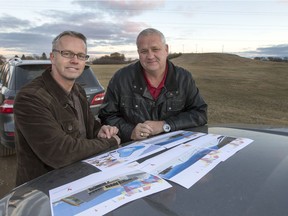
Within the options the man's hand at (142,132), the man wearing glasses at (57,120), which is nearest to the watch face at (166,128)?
the man's hand at (142,132)

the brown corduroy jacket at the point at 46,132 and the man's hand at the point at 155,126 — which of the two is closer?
the brown corduroy jacket at the point at 46,132

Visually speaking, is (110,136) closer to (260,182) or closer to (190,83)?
(190,83)

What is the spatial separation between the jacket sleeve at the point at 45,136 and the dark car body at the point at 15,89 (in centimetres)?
308

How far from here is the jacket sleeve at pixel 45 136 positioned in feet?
6.32

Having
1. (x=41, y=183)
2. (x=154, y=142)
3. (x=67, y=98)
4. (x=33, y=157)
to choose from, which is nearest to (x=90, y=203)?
(x=41, y=183)

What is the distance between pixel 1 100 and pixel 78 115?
319cm

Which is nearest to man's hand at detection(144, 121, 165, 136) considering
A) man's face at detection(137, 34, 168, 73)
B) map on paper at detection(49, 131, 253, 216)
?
map on paper at detection(49, 131, 253, 216)

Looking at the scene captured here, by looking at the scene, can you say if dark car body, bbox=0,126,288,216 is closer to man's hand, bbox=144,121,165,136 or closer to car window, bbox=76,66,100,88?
man's hand, bbox=144,121,165,136

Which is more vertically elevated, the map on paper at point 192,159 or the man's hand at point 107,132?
the map on paper at point 192,159

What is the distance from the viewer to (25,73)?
5281 millimetres

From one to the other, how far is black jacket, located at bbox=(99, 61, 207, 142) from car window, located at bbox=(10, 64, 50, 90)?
8.86 ft

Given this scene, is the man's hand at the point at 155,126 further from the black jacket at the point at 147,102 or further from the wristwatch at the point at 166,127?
the black jacket at the point at 147,102

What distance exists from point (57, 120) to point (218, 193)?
1.26 m

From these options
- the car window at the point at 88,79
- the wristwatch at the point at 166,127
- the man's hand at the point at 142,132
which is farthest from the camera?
the car window at the point at 88,79
